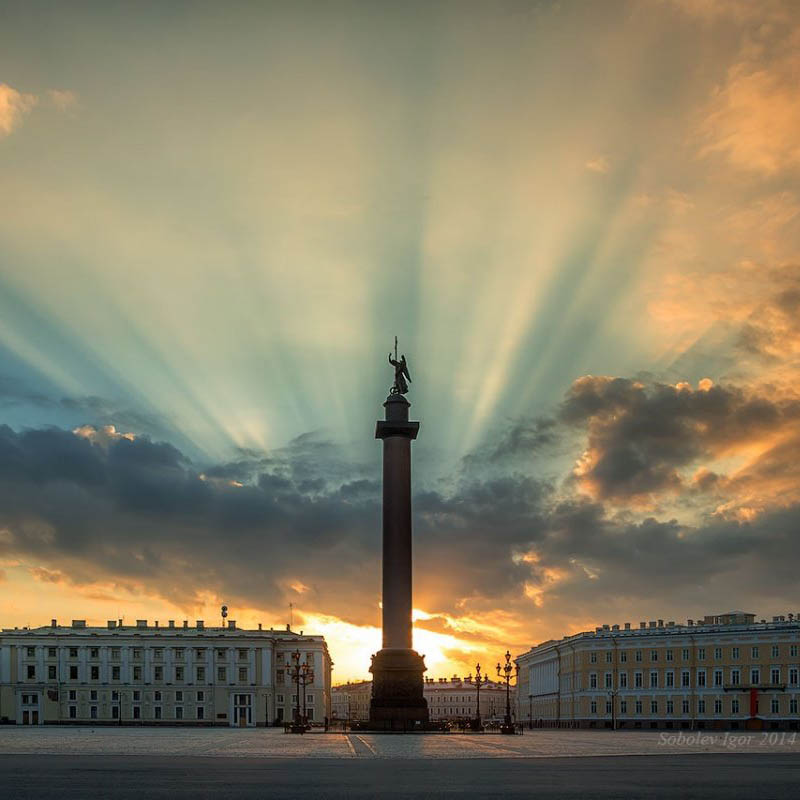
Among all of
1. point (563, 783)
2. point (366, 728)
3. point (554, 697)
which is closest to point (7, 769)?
point (563, 783)

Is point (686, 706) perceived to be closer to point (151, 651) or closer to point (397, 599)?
point (151, 651)

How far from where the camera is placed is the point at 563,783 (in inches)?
885

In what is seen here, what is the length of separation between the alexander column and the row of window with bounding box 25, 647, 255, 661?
82278 mm

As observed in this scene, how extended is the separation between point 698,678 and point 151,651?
6700cm

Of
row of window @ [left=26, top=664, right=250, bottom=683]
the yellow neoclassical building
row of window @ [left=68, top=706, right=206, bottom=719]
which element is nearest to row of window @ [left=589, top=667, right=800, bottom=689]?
the yellow neoclassical building

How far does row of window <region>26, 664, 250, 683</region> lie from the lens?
473ft

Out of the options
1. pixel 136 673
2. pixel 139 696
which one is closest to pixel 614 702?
pixel 139 696

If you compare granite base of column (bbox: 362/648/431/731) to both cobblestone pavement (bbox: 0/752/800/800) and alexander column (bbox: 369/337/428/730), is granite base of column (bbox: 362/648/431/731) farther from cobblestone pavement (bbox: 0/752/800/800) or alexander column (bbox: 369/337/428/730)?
cobblestone pavement (bbox: 0/752/800/800)

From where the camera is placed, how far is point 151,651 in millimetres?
147625

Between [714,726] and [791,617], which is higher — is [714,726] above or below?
below

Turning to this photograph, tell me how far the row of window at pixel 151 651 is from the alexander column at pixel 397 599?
270ft

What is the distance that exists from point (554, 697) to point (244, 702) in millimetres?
42791

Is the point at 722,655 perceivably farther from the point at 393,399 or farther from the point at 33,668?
the point at 33,668

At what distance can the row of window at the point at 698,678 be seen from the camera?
397ft
